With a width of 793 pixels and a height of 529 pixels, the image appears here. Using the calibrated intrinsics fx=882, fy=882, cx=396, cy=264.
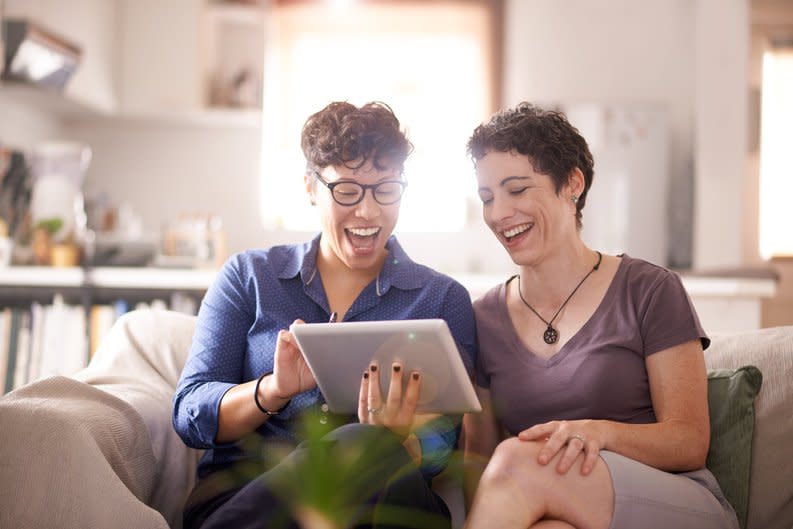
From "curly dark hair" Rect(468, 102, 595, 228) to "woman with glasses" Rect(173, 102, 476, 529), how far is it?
187mm

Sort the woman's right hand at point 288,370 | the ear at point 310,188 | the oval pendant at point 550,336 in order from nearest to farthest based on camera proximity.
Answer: the woman's right hand at point 288,370 → the oval pendant at point 550,336 → the ear at point 310,188

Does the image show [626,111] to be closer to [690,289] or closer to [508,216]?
[690,289]

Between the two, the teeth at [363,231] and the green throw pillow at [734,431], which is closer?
the green throw pillow at [734,431]

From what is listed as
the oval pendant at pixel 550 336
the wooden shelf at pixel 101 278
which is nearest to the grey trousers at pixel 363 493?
the oval pendant at pixel 550 336

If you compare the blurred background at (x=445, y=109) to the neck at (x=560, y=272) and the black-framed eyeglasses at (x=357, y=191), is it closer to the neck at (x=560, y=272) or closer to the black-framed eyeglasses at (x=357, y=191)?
the black-framed eyeglasses at (x=357, y=191)

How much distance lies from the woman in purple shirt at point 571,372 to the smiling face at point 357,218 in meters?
0.20

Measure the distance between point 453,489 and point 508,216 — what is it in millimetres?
556

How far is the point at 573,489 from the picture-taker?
140 cm

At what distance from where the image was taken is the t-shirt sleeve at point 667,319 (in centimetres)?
161

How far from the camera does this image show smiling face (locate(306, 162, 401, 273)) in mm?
1773

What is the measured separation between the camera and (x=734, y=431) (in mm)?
1702

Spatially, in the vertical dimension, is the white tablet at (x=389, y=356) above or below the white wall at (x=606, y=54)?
below

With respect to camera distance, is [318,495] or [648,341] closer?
[318,495]

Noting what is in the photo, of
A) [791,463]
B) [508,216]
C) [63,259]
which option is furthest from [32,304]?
[791,463]
